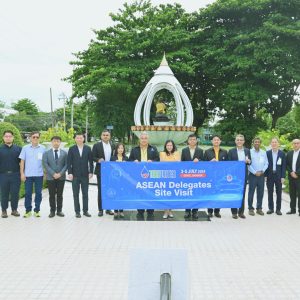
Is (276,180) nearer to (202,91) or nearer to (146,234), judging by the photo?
(146,234)

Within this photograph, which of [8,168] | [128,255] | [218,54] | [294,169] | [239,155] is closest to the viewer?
[128,255]

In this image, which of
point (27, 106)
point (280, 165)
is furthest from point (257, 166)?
point (27, 106)

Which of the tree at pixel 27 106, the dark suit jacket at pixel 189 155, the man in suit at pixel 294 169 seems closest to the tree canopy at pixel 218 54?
the man in suit at pixel 294 169

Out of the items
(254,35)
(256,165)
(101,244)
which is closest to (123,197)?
(101,244)

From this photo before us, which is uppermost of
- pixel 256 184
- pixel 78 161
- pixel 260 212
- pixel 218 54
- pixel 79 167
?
pixel 218 54

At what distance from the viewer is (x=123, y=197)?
27.6 feet

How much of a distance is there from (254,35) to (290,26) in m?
1.88

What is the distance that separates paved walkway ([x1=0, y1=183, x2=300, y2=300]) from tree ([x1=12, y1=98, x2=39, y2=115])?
86741mm

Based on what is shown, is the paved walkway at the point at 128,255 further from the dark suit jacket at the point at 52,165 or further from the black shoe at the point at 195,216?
the dark suit jacket at the point at 52,165

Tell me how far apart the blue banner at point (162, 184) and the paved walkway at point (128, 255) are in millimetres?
449

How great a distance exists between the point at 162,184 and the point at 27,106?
88739mm

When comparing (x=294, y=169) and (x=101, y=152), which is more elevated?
(x=101, y=152)

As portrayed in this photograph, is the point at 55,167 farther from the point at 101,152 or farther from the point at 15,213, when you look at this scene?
the point at 15,213

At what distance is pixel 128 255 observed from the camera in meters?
5.86
